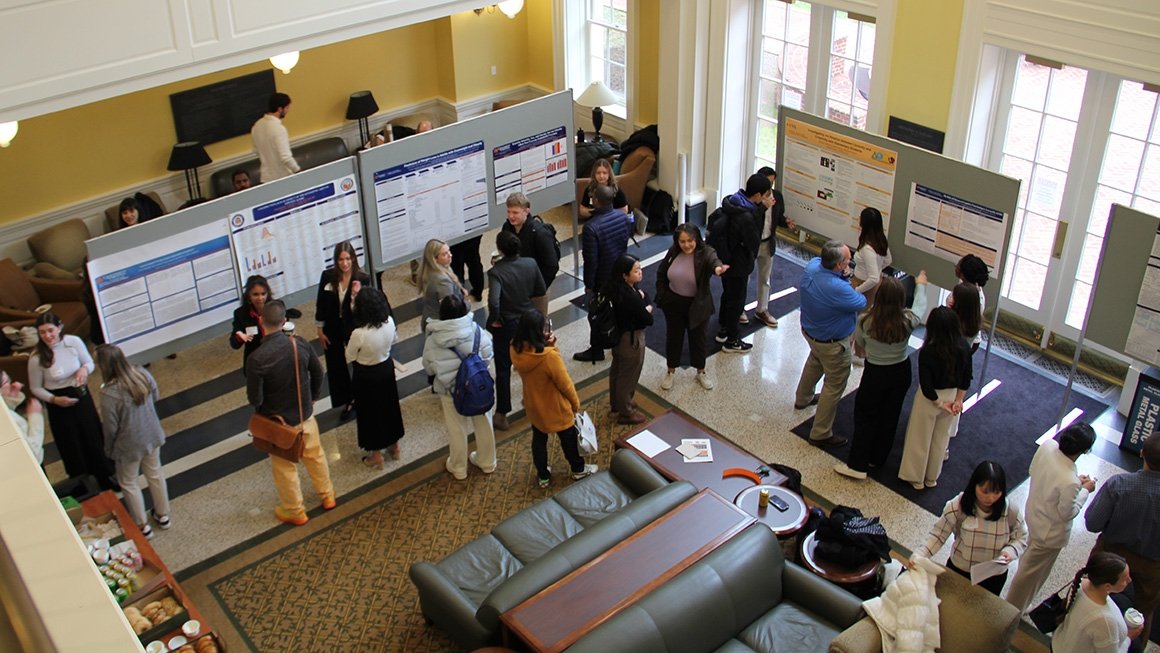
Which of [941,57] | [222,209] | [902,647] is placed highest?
[941,57]

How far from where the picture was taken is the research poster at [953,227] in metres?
7.30

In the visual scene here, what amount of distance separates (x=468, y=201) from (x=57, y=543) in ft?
25.0

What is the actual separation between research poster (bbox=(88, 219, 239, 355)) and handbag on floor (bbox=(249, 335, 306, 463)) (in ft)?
4.38

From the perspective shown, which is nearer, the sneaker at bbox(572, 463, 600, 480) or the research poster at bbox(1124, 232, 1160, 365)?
the research poster at bbox(1124, 232, 1160, 365)

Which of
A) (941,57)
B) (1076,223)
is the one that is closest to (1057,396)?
(1076,223)

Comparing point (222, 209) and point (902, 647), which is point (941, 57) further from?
point (222, 209)

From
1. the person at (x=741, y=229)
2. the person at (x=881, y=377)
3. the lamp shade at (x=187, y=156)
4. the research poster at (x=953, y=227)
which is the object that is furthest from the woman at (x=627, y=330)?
the lamp shade at (x=187, y=156)

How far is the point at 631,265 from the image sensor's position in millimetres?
7230

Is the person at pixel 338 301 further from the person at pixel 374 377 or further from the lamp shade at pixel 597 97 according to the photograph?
the lamp shade at pixel 597 97

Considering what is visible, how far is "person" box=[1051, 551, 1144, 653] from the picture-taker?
190 inches

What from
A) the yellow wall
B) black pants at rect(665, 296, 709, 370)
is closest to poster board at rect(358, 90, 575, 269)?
black pants at rect(665, 296, 709, 370)

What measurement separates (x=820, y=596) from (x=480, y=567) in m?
1.94

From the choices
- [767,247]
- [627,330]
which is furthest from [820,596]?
[767,247]

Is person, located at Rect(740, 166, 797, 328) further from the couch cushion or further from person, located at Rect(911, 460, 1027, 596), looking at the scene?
the couch cushion
